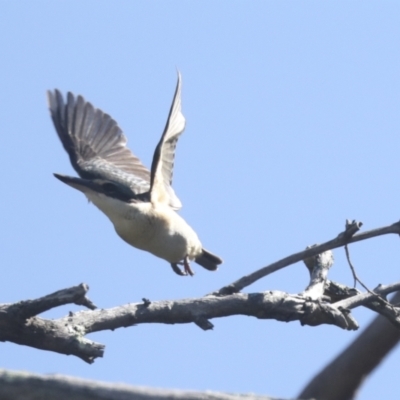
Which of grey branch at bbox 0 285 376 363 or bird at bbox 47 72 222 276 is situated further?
bird at bbox 47 72 222 276

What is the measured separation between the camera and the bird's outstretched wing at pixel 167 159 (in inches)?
241

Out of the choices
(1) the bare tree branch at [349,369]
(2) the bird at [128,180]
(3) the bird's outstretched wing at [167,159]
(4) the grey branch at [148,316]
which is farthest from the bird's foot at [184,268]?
(1) the bare tree branch at [349,369]

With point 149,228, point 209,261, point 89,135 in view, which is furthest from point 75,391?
point 89,135

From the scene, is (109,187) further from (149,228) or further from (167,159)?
(167,159)

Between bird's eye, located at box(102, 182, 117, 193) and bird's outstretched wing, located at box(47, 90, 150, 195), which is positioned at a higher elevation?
bird's outstretched wing, located at box(47, 90, 150, 195)

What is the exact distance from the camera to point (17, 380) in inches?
60.4

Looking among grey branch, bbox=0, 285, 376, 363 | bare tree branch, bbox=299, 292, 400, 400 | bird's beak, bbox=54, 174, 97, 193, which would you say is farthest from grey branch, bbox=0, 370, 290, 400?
bird's beak, bbox=54, 174, 97, 193

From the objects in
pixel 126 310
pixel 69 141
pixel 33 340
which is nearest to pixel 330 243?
pixel 126 310

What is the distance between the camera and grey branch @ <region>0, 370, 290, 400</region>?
1.49 m

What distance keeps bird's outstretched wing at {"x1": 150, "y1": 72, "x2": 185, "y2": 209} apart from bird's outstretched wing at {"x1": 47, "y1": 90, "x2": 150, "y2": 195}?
633mm

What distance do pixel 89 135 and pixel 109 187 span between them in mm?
1816

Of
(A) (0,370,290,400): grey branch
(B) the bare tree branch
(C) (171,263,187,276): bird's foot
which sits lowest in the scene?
(A) (0,370,290,400): grey branch

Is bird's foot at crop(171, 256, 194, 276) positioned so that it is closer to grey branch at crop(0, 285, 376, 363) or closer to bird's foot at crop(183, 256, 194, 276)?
bird's foot at crop(183, 256, 194, 276)

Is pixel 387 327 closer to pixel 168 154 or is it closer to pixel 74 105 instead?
pixel 168 154
